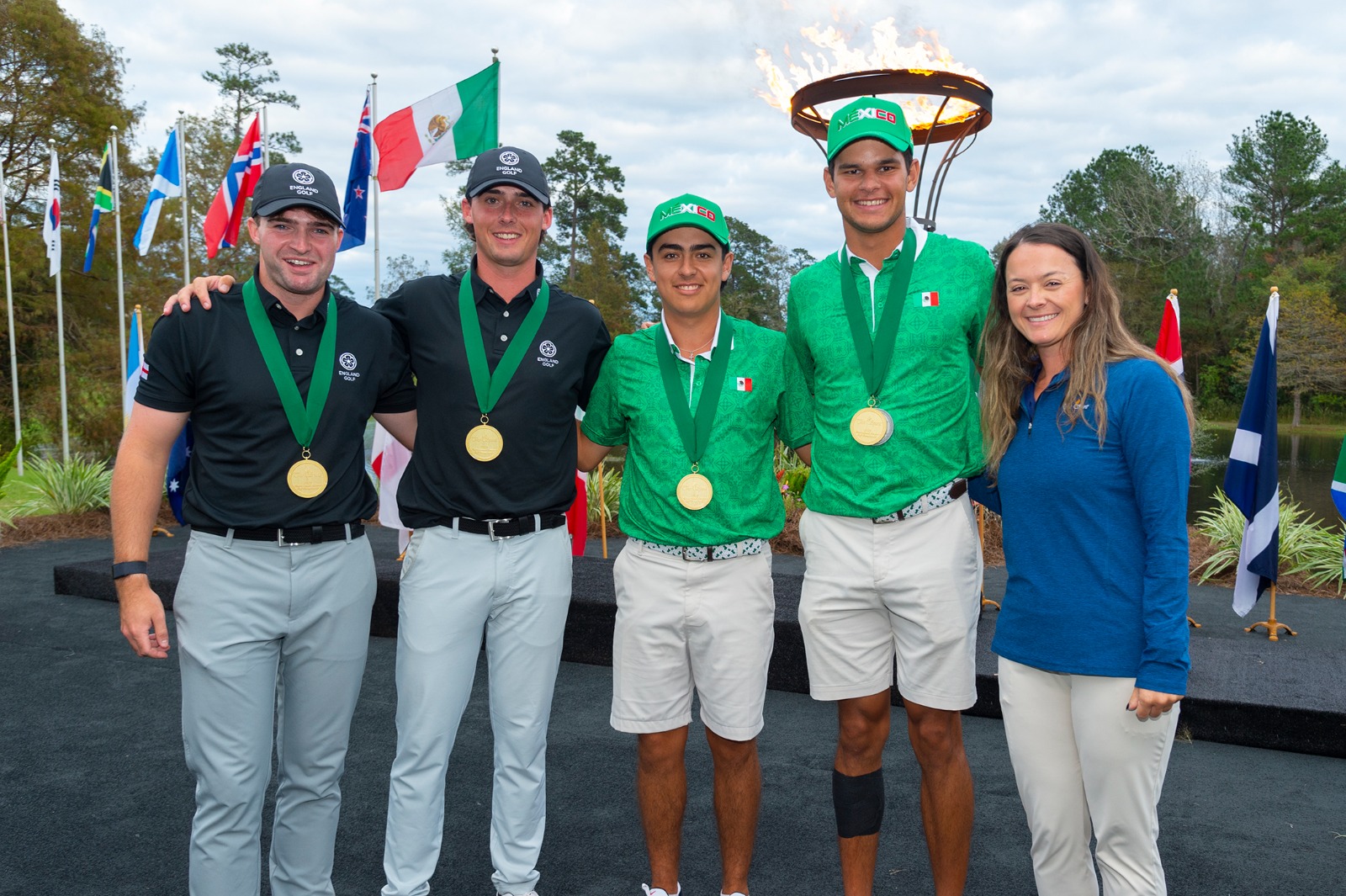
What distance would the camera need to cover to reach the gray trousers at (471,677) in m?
Answer: 3.02

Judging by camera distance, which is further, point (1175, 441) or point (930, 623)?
point (930, 623)

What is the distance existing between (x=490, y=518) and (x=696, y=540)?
0.68m

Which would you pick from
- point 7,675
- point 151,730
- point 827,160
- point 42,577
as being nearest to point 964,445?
point 827,160

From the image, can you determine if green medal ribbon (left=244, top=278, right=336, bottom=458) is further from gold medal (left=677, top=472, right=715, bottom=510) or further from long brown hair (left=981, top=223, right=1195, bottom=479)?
long brown hair (left=981, top=223, right=1195, bottom=479)

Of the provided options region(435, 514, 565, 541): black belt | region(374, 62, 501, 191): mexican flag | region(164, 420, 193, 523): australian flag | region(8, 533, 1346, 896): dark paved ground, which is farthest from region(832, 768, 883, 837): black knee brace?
region(374, 62, 501, 191): mexican flag

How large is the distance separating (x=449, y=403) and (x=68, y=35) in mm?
23327

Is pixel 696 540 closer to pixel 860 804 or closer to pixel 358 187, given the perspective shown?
pixel 860 804

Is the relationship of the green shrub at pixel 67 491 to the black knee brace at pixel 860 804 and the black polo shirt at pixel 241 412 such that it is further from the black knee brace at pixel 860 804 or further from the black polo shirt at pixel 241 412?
the black knee brace at pixel 860 804

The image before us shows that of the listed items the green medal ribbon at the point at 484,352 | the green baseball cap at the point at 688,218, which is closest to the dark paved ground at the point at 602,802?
the green medal ribbon at the point at 484,352

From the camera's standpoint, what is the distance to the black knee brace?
119 inches

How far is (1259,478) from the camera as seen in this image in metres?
6.13

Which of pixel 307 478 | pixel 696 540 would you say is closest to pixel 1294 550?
pixel 696 540

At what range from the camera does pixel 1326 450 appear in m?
25.1

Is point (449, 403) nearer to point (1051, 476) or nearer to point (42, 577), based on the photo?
point (1051, 476)
